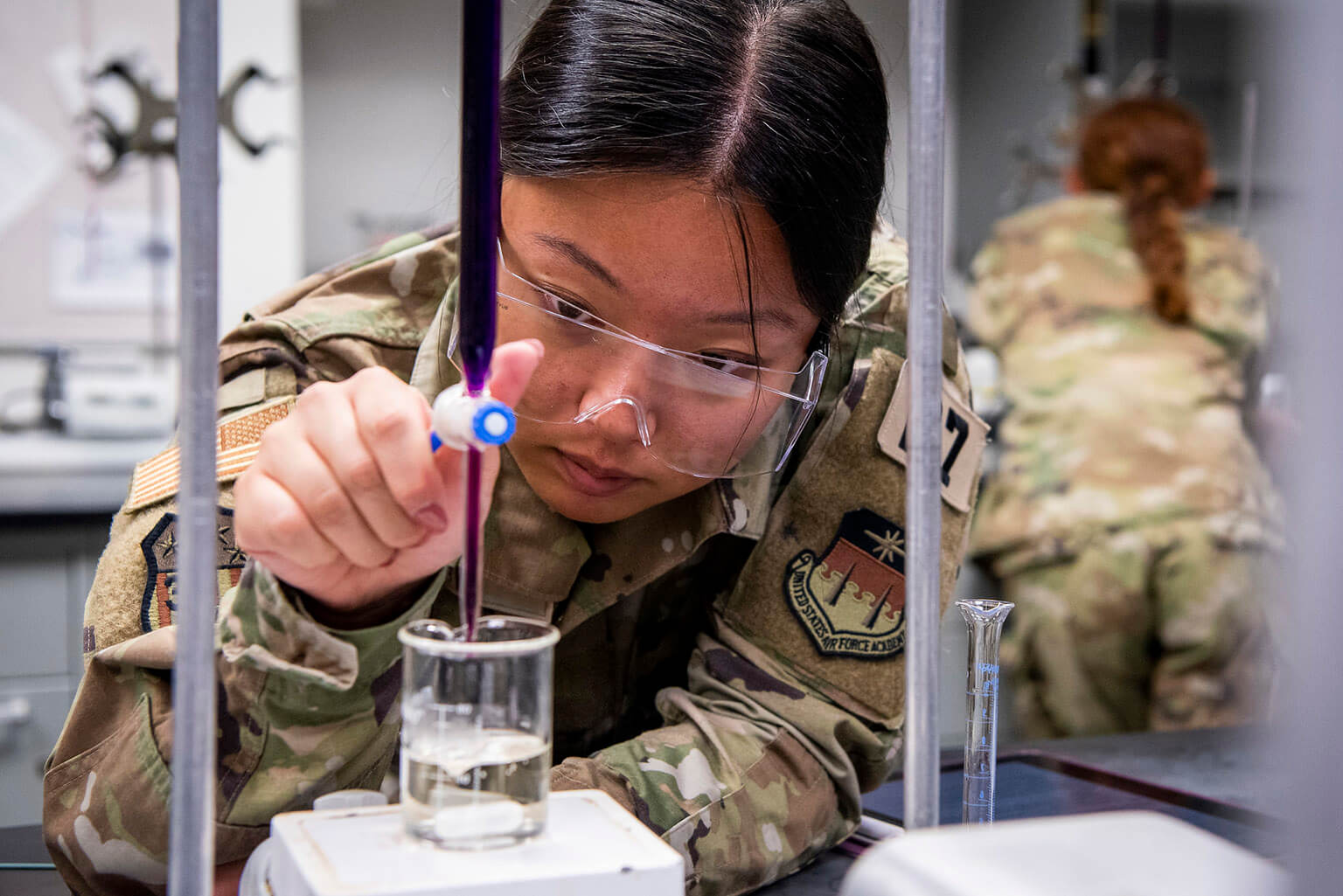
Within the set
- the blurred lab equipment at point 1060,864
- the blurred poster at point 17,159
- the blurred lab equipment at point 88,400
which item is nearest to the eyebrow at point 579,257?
the blurred lab equipment at point 1060,864

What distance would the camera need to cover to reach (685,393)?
0.99m

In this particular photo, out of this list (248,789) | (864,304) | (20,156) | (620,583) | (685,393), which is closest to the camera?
(248,789)

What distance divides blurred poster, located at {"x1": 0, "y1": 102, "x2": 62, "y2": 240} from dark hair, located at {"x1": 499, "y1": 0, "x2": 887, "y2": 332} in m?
2.35

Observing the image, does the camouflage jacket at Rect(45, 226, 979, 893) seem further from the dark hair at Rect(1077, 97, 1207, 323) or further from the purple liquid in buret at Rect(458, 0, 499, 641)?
the dark hair at Rect(1077, 97, 1207, 323)

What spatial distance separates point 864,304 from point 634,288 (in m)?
0.41

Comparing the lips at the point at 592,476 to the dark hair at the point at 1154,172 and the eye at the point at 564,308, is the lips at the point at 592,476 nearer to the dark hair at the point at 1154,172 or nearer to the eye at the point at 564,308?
the eye at the point at 564,308

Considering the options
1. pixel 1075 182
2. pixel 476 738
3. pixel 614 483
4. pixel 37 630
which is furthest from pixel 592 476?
pixel 1075 182

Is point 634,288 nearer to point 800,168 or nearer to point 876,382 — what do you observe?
point 800,168

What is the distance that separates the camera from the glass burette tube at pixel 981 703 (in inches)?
33.4

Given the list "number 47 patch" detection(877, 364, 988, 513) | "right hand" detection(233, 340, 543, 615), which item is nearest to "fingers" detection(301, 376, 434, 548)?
"right hand" detection(233, 340, 543, 615)

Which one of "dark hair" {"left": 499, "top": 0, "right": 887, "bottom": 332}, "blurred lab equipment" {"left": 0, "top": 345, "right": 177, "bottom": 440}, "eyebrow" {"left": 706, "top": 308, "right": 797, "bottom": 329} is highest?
"dark hair" {"left": 499, "top": 0, "right": 887, "bottom": 332}

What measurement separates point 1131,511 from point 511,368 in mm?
2218

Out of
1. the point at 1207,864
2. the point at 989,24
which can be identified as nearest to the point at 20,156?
the point at 989,24

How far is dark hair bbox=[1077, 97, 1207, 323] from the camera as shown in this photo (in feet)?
9.26
